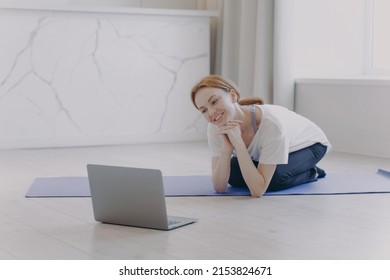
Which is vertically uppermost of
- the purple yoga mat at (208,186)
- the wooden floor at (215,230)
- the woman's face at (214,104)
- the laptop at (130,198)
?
the woman's face at (214,104)

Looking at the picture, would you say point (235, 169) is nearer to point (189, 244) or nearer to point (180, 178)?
point (180, 178)

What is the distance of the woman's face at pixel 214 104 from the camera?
2.73 m

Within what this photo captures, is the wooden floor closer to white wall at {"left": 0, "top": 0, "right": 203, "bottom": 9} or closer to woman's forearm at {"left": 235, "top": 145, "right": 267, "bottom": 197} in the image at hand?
woman's forearm at {"left": 235, "top": 145, "right": 267, "bottom": 197}

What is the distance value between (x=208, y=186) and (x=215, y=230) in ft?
2.69

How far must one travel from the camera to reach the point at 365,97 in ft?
14.2

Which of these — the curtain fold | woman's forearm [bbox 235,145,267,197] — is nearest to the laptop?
woman's forearm [bbox 235,145,267,197]

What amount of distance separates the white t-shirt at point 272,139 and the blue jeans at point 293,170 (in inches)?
1.4

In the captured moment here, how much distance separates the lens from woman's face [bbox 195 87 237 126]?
2.73 metres

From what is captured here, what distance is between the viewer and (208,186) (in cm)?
316

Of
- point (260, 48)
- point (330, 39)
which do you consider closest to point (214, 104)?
point (260, 48)

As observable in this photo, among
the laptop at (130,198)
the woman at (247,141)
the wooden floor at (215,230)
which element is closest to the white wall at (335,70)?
the woman at (247,141)

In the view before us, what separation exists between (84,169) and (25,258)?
1.73 metres

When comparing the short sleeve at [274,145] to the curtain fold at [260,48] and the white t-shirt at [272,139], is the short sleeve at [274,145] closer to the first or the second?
the white t-shirt at [272,139]

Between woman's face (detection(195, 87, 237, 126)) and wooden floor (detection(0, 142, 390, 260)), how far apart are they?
32 cm
